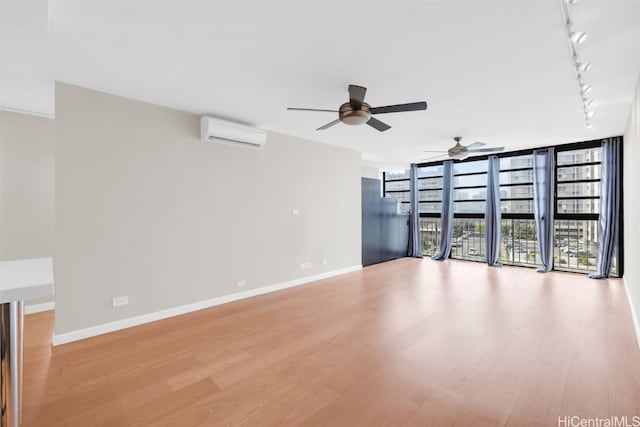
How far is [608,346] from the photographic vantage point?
279cm

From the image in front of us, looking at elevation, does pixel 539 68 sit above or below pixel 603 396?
above

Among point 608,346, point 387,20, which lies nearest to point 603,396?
point 608,346

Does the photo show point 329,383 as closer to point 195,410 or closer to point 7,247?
point 195,410

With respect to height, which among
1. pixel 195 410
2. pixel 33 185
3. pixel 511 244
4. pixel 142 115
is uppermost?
pixel 142 115

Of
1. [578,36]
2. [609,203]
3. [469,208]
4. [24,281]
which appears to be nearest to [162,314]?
[24,281]

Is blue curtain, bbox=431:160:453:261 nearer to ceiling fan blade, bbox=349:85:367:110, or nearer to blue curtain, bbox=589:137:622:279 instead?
blue curtain, bbox=589:137:622:279

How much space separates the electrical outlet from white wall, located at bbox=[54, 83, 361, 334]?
0.04 meters

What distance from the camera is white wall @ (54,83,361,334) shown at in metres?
3.03

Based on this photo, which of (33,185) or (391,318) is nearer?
(391,318)

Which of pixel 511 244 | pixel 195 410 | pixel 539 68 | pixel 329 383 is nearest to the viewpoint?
pixel 195 410

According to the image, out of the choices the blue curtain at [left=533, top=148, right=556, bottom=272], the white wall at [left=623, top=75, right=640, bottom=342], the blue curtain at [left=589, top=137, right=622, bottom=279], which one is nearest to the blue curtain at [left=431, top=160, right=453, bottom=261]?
the blue curtain at [left=533, top=148, right=556, bottom=272]

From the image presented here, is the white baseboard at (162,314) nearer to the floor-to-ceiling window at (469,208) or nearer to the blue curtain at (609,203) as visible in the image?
the floor-to-ceiling window at (469,208)

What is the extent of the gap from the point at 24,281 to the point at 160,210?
2.68 metres

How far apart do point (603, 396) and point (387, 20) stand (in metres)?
3.05
